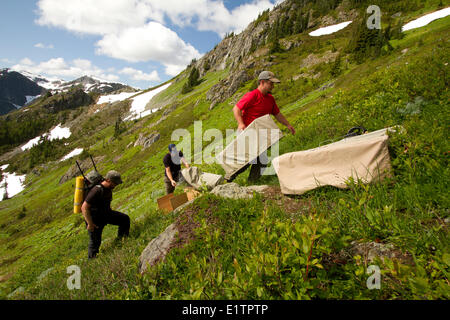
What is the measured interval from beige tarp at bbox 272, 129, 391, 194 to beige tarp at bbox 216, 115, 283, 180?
3.24ft

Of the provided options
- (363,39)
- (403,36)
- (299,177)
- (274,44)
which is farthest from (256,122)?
(274,44)

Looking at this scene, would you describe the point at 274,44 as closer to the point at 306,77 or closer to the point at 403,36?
the point at 306,77

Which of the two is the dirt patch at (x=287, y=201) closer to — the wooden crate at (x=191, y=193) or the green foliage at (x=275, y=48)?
the wooden crate at (x=191, y=193)

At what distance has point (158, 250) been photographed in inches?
134

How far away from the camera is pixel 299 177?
164 inches

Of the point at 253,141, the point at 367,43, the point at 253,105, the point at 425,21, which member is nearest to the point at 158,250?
the point at 253,141

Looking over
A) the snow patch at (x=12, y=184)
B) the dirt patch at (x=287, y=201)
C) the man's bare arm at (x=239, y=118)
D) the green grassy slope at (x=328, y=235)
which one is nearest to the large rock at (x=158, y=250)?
the green grassy slope at (x=328, y=235)

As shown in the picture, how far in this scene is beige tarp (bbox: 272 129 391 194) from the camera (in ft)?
10.8

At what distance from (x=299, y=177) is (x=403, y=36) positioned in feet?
99.3

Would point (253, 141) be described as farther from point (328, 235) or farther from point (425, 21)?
point (425, 21)

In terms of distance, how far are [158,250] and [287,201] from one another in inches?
101
